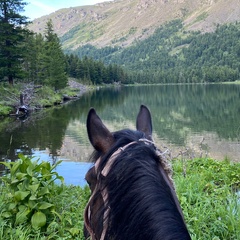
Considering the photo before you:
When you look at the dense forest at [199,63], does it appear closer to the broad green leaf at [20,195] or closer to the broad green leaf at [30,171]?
the broad green leaf at [30,171]

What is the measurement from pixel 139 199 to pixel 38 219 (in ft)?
8.64

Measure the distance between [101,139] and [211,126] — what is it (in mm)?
19816

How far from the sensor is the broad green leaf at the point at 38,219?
359 centimetres

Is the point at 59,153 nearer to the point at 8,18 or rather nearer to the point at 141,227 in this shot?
the point at 141,227

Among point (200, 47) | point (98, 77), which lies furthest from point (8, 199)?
point (200, 47)

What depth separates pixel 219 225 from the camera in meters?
3.67

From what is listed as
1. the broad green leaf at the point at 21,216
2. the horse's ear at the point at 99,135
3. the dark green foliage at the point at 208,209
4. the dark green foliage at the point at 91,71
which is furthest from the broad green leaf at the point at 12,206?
the dark green foliage at the point at 91,71

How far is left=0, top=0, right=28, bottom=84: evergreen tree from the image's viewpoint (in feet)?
97.9

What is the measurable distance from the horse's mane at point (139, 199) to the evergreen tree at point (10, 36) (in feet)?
99.1

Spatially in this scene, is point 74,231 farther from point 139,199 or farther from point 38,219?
point 139,199

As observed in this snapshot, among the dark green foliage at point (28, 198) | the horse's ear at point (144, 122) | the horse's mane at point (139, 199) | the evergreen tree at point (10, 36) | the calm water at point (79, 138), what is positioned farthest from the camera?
the evergreen tree at point (10, 36)

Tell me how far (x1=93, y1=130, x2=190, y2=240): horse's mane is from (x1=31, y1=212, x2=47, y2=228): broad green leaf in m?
2.35

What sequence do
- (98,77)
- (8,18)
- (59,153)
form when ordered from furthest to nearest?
(98,77) → (8,18) → (59,153)

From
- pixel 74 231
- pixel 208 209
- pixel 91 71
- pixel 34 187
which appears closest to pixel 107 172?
pixel 74 231
